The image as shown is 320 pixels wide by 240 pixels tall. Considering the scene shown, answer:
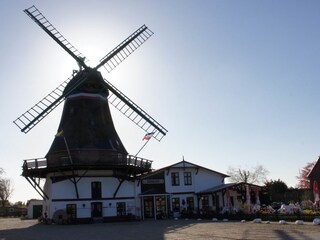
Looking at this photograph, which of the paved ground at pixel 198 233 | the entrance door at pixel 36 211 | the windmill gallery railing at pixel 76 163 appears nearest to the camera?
the paved ground at pixel 198 233

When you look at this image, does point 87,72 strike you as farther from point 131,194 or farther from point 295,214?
point 295,214

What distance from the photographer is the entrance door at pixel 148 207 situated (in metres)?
36.0

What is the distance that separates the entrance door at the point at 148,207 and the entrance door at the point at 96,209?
462 cm

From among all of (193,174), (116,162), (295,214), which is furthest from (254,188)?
(116,162)

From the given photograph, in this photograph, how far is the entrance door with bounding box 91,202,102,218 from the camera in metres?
33.1

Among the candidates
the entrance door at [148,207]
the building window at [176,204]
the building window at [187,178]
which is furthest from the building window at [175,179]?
the entrance door at [148,207]

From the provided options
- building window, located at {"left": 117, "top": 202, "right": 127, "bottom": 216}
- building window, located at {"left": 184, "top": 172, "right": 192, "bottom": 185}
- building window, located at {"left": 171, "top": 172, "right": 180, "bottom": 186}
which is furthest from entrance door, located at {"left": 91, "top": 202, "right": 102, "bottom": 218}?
building window, located at {"left": 184, "top": 172, "right": 192, "bottom": 185}

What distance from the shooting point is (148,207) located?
1426 inches

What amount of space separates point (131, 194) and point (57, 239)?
17.9 m

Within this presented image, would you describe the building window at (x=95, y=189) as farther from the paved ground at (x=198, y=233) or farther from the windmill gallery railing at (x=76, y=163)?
the paved ground at (x=198, y=233)

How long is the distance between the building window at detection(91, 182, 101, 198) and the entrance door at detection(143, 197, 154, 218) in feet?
15.5

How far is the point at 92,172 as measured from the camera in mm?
33531

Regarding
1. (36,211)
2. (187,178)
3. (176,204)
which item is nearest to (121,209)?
(176,204)

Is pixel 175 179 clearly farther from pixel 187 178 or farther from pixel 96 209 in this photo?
pixel 96 209
